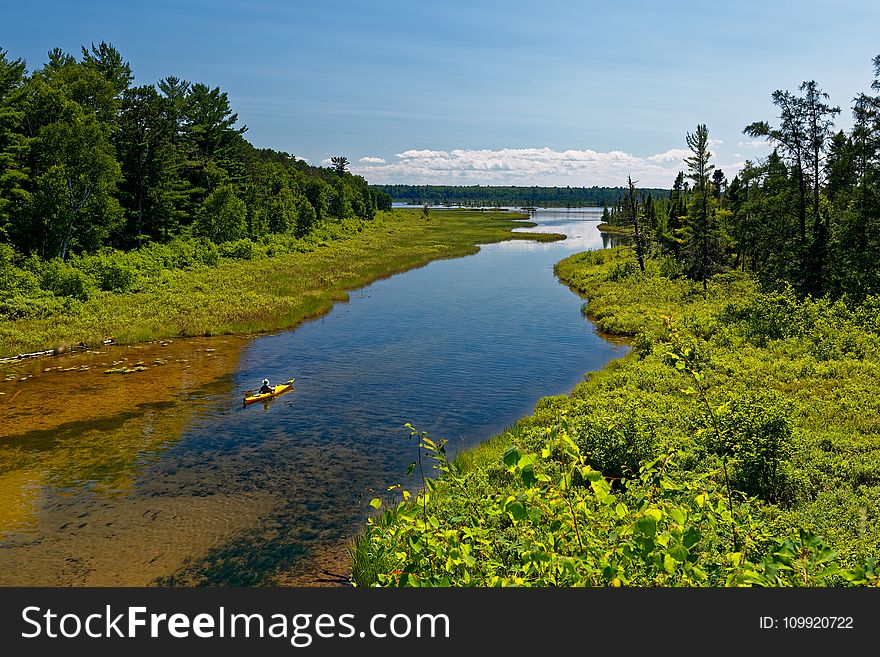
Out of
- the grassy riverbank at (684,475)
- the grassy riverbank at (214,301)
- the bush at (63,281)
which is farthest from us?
the bush at (63,281)

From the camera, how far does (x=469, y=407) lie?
81.9 ft

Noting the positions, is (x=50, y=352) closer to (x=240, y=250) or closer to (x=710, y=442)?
(x=710, y=442)

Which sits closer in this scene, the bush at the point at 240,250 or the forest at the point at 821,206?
the forest at the point at 821,206

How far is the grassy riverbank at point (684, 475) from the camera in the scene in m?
5.12

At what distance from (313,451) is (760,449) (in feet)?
45.5

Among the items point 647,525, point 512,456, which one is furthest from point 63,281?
point 647,525

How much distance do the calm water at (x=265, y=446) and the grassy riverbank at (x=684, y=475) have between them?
6.31 feet

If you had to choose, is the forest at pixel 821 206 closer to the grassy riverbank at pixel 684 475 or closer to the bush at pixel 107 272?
the grassy riverbank at pixel 684 475

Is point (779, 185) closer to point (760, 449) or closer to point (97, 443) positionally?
point (760, 449)

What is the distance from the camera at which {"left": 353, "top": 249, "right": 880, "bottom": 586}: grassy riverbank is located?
16.8ft

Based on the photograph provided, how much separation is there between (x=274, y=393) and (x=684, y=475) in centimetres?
1795

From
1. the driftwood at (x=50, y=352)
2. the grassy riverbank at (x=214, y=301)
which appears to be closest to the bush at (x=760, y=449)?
the grassy riverbank at (x=214, y=301)

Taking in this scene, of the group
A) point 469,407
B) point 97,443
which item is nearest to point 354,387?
point 469,407

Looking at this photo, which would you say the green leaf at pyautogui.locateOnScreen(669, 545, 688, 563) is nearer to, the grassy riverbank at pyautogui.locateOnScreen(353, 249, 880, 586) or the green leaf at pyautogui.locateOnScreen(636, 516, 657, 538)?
the grassy riverbank at pyautogui.locateOnScreen(353, 249, 880, 586)
